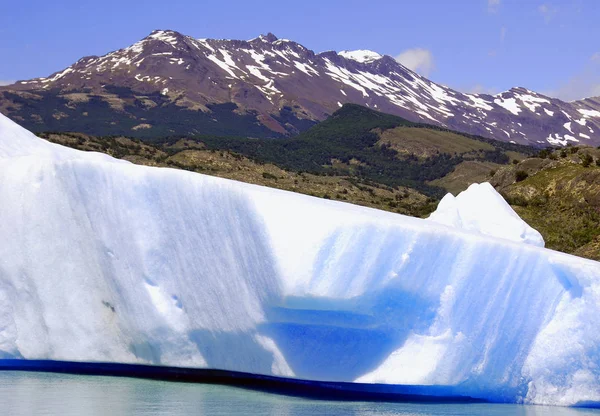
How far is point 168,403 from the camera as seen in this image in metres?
12.0

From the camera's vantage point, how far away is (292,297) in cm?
1198

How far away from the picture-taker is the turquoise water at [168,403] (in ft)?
37.4

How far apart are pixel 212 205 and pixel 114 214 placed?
72.1 inches

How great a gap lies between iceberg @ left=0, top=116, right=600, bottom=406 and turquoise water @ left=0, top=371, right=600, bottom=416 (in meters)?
0.39

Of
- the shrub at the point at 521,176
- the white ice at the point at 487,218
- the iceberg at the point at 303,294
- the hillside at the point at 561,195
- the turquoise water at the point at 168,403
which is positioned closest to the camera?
the turquoise water at the point at 168,403

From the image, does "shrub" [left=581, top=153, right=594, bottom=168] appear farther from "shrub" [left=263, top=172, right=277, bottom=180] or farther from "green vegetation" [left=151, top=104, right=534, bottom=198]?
"green vegetation" [left=151, top=104, right=534, bottom=198]

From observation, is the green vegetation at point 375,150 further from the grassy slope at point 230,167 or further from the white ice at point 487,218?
the white ice at point 487,218

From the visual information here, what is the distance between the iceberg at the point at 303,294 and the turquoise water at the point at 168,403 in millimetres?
388

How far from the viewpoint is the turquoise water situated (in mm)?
11406

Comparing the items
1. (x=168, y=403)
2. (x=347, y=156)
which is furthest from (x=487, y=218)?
(x=347, y=156)

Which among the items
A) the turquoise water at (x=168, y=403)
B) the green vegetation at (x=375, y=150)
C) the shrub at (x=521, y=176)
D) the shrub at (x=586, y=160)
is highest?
the green vegetation at (x=375, y=150)

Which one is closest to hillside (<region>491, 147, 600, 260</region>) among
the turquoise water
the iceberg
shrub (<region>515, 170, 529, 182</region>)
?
shrub (<region>515, 170, 529, 182</region>)

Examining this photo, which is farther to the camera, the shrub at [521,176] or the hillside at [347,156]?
the hillside at [347,156]

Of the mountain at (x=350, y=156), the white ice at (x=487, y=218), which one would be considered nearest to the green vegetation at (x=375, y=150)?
the mountain at (x=350, y=156)
